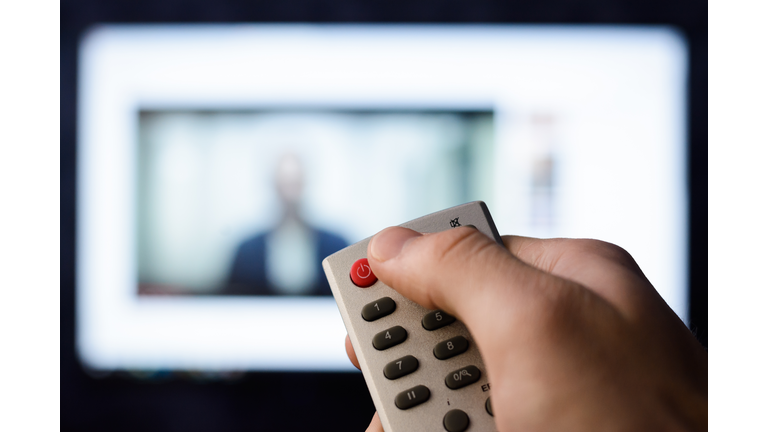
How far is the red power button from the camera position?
0.36m

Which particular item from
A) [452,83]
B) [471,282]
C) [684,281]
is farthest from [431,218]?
[684,281]

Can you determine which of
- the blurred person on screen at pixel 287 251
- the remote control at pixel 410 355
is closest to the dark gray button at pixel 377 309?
the remote control at pixel 410 355

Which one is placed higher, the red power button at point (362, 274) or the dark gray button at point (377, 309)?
the red power button at point (362, 274)

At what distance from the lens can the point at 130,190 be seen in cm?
101

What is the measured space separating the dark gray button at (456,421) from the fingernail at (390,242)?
121 mm

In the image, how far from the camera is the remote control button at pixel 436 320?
1.13ft

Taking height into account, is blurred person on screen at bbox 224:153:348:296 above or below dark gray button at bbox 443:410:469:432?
above

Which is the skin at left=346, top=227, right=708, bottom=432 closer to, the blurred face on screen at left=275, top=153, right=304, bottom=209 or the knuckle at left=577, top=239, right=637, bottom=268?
the knuckle at left=577, top=239, right=637, bottom=268

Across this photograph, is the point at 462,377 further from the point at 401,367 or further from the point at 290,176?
the point at 290,176

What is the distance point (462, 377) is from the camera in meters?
0.33

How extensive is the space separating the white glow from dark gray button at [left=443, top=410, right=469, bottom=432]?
0.70 m

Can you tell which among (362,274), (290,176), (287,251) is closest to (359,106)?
(290,176)

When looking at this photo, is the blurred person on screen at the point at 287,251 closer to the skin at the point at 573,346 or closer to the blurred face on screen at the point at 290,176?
the blurred face on screen at the point at 290,176

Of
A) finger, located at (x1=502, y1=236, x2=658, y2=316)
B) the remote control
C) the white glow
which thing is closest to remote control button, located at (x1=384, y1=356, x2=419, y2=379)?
the remote control
